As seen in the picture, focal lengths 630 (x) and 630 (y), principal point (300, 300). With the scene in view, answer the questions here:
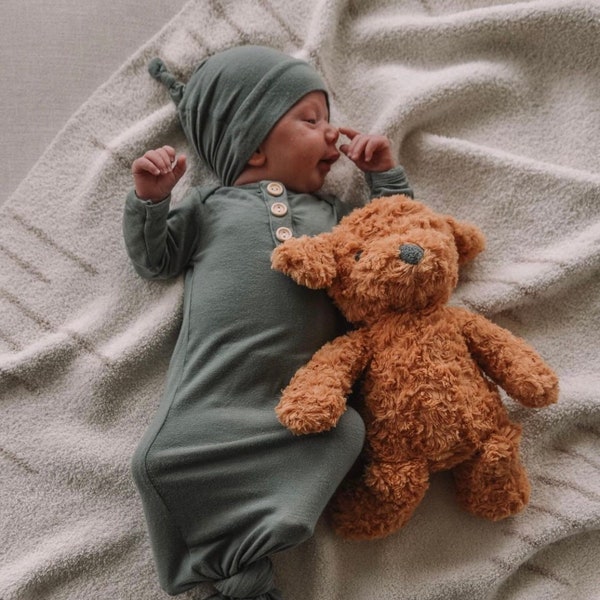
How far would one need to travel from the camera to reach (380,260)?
0.80m

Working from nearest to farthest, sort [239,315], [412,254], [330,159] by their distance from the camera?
[412,254], [239,315], [330,159]

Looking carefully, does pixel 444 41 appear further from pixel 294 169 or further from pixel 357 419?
pixel 357 419

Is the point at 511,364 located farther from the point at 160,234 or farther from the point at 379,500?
the point at 160,234

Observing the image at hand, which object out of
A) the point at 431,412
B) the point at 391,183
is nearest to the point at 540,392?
the point at 431,412

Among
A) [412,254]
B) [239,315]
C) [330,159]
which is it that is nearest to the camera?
[412,254]

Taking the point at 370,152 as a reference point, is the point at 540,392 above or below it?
below

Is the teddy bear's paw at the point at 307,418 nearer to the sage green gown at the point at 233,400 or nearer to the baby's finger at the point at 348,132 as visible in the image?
the sage green gown at the point at 233,400

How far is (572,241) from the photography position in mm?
1022

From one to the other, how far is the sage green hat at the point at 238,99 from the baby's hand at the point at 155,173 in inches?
3.8

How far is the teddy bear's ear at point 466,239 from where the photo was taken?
0.95 meters

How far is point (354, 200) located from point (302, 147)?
5.7 inches

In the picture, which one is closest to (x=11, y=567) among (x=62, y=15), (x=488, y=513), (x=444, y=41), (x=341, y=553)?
(x=341, y=553)

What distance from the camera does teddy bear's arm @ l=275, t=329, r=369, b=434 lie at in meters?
0.80

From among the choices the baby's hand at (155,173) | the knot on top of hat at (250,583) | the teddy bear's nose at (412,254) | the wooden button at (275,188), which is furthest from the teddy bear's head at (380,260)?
the knot on top of hat at (250,583)
